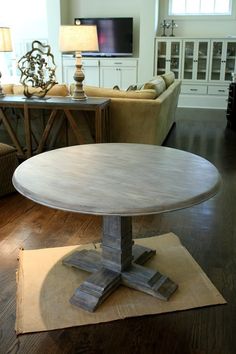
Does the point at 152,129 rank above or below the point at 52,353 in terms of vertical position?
above

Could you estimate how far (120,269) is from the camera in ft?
6.57

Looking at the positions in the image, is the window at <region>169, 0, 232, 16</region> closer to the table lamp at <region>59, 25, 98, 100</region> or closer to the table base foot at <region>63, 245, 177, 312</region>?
the table lamp at <region>59, 25, 98, 100</region>

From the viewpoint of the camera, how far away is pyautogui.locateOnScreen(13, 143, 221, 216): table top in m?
1.48

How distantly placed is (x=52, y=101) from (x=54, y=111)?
0.10 metres

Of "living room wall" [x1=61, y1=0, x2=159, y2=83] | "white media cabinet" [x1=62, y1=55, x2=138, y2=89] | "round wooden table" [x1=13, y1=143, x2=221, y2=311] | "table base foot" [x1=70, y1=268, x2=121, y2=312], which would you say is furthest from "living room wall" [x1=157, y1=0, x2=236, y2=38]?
"table base foot" [x1=70, y1=268, x2=121, y2=312]

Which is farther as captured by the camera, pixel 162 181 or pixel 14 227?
pixel 14 227

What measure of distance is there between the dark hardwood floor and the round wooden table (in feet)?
0.61

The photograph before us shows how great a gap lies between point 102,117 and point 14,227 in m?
1.45

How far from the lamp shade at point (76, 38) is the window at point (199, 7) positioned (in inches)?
188

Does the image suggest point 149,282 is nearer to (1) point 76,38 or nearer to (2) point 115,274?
(2) point 115,274

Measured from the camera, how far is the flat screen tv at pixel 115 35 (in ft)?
25.1

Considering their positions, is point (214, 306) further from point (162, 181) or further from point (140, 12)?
point (140, 12)

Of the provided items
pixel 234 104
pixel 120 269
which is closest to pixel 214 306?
pixel 120 269

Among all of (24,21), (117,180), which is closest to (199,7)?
(24,21)
